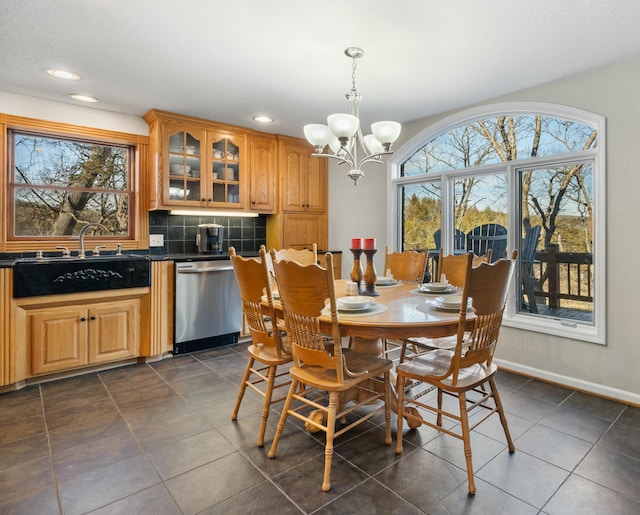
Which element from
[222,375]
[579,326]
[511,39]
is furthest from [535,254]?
[222,375]

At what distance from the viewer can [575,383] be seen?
2.93 meters

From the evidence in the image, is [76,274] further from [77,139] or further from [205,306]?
[77,139]

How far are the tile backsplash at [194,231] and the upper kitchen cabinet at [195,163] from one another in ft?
0.95

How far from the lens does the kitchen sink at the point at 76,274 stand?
294 cm

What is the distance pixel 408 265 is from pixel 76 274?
9.20 feet

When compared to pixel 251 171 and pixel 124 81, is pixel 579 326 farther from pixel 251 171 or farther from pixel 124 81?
pixel 124 81

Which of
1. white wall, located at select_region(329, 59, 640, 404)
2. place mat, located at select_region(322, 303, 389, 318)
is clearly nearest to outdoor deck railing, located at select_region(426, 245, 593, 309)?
white wall, located at select_region(329, 59, 640, 404)

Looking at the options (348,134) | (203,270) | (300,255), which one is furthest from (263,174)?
(348,134)

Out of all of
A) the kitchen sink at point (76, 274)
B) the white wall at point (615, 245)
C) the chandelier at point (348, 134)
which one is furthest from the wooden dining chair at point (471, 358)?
the kitchen sink at point (76, 274)

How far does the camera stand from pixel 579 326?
3025 mm

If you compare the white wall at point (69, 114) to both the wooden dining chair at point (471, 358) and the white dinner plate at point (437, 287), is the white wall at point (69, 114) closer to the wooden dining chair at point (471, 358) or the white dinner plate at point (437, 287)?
the white dinner plate at point (437, 287)

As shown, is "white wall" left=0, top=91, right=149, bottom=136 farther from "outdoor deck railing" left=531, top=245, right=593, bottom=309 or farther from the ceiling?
"outdoor deck railing" left=531, top=245, right=593, bottom=309

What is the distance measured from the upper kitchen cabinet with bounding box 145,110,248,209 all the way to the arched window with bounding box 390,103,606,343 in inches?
74.1

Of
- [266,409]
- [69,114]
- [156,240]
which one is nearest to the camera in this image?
[266,409]
